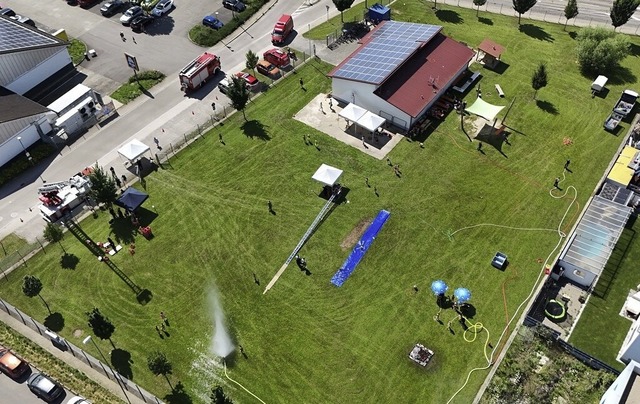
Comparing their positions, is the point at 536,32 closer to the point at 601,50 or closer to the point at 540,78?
the point at 601,50

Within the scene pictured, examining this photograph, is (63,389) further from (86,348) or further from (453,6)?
(453,6)

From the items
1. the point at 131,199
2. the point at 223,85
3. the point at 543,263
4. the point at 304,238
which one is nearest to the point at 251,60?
the point at 223,85

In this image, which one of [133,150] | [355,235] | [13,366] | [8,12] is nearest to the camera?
[13,366]

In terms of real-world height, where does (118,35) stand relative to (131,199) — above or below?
above

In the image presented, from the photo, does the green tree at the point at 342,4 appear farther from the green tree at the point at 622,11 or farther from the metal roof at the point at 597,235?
the metal roof at the point at 597,235

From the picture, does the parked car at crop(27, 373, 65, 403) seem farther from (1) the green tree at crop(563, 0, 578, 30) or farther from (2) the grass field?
(1) the green tree at crop(563, 0, 578, 30)


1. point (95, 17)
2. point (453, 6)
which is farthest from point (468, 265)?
point (95, 17)

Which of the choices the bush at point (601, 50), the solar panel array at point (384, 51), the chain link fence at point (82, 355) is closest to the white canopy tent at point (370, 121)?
the solar panel array at point (384, 51)
